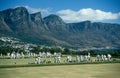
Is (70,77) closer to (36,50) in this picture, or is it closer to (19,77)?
(19,77)

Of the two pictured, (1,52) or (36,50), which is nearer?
(1,52)

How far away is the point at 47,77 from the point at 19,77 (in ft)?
13.7

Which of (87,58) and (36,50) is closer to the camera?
(87,58)

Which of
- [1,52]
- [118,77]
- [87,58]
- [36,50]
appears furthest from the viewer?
[36,50]

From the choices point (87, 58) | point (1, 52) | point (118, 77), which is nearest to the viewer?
point (118, 77)

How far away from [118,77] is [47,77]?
1055 cm

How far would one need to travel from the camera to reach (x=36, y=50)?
16812cm

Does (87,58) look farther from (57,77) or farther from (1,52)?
(1,52)

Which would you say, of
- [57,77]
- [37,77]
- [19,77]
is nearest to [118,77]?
[57,77]

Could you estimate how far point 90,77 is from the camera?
122 ft

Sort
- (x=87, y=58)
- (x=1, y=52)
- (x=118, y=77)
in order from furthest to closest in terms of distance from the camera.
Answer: (x=1, y=52) → (x=87, y=58) → (x=118, y=77)

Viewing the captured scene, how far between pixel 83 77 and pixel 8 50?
396 feet

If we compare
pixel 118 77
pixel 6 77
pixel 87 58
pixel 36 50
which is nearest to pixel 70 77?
pixel 118 77

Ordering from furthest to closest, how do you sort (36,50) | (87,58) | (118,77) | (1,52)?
(36,50) → (1,52) → (87,58) → (118,77)
